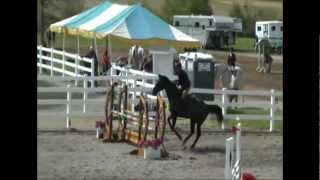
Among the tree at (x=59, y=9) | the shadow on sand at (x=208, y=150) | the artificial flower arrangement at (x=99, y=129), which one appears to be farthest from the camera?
the tree at (x=59, y=9)

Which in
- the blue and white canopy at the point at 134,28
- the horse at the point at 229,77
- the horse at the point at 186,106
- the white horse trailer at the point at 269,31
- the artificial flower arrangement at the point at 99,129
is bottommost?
the artificial flower arrangement at the point at 99,129

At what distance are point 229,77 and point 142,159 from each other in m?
7.61

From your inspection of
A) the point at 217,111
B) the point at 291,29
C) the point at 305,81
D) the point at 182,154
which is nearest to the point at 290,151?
the point at 305,81

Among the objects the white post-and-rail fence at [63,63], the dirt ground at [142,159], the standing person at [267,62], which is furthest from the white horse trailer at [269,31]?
the dirt ground at [142,159]

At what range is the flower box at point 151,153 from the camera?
9.49 metres

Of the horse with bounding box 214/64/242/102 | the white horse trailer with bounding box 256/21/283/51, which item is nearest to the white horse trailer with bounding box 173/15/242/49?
the white horse trailer with bounding box 256/21/283/51

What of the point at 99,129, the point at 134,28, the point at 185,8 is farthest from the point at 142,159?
the point at 185,8

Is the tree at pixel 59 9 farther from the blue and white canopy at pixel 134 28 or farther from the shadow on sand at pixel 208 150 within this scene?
the shadow on sand at pixel 208 150

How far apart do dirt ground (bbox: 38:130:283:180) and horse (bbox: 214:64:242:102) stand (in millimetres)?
3824

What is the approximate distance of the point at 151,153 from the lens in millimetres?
9508

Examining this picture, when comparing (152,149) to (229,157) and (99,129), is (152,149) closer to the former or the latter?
(99,129)

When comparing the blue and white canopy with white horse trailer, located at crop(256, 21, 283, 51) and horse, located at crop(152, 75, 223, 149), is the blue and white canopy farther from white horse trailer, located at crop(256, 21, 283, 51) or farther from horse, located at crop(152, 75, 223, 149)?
white horse trailer, located at crop(256, 21, 283, 51)

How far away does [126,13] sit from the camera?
1675 centimetres

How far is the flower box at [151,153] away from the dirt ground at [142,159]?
4.5 inches
